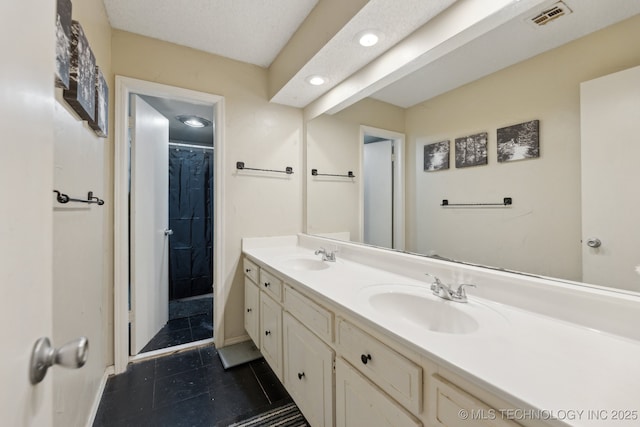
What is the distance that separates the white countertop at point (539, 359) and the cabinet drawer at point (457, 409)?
5 cm

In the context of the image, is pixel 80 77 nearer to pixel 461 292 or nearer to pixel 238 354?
pixel 461 292

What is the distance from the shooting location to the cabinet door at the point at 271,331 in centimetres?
155

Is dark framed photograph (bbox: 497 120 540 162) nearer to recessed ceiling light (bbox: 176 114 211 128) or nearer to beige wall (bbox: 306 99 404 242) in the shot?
beige wall (bbox: 306 99 404 242)

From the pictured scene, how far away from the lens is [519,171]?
1034 mm

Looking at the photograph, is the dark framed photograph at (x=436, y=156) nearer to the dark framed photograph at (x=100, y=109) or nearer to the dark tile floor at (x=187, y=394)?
the dark tile floor at (x=187, y=394)

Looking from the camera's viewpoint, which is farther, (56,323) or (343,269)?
(343,269)

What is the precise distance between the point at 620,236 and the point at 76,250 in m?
2.03

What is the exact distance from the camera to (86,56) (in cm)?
119

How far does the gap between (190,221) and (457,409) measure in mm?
3521

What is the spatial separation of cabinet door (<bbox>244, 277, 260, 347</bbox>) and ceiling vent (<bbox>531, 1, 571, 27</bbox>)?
1.97 metres

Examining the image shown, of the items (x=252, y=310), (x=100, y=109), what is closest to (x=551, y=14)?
(x=100, y=109)

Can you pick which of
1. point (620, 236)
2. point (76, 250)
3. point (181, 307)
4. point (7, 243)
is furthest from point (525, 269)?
point (181, 307)

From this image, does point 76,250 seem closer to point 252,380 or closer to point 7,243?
point 7,243

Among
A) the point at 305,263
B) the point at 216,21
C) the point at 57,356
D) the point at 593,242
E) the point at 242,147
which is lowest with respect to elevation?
the point at 305,263
